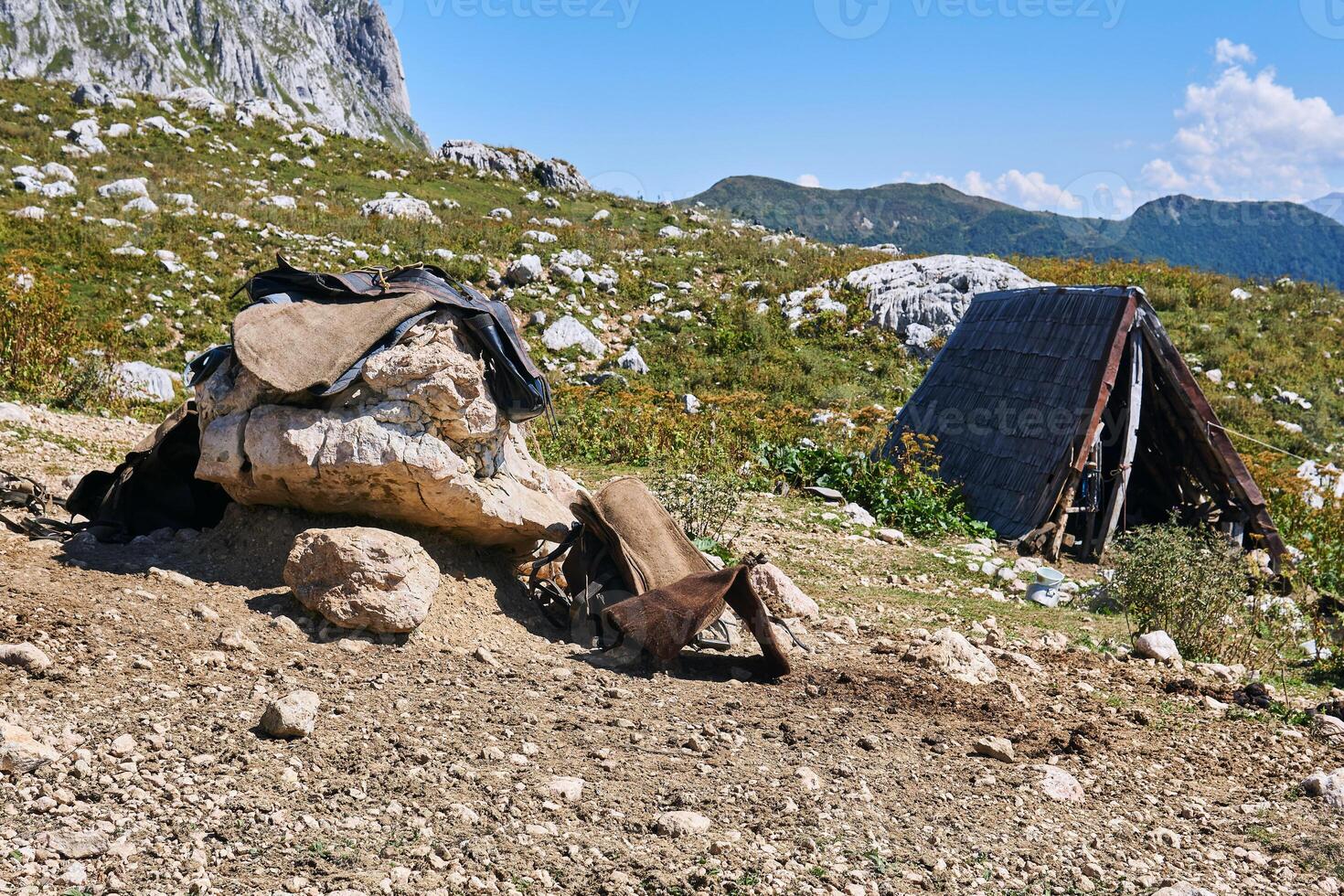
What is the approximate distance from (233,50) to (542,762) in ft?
410

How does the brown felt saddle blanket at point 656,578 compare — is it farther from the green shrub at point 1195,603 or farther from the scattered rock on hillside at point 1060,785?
the green shrub at point 1195,603

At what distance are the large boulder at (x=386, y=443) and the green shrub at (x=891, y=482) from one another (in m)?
4.94

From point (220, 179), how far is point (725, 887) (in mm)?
20979

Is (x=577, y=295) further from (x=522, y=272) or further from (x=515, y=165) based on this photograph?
(x=515, y=165)

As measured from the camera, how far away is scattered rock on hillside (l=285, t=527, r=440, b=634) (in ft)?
13.2

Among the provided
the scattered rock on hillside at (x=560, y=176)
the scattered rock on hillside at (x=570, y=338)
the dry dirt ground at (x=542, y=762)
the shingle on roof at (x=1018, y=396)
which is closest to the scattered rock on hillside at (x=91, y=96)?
the scattered rock on hillside at (x=560, y=176)

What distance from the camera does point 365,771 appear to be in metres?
3.02

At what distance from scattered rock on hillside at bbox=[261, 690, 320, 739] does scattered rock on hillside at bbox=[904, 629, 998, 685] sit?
284cm

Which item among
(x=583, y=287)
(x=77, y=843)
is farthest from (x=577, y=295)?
(x=77, y=843)

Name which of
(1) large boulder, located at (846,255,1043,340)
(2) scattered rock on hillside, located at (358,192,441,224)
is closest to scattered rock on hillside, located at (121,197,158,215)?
(2) scattered rock on hillside, located at (358,192,441,224)

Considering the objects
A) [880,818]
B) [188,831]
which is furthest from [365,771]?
[880,818]

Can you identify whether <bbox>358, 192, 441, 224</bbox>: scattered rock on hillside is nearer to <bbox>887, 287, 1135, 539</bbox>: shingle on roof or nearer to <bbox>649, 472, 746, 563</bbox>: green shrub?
<bbox>887, 287, 1135, 539</bbox>: shingle on roof

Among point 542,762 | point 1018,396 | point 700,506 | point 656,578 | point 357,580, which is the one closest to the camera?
point 542,762

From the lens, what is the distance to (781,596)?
5.40 meters
